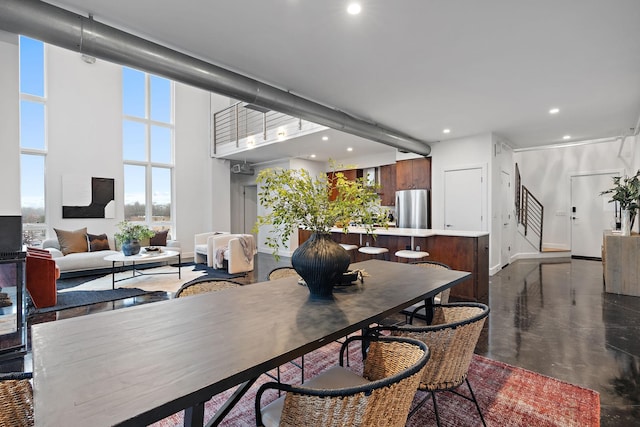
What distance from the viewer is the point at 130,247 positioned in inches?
211

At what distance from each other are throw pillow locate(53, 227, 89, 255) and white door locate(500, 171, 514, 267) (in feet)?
27.8

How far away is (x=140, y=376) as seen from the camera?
93 centimetres

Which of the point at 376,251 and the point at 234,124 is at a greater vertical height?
the point at 234,124

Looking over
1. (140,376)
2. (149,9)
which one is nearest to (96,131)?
(149,9)

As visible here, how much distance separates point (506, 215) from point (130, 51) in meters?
7.06

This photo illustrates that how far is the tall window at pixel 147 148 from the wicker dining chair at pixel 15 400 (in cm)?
725

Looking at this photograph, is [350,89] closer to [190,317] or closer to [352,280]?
[352,280]

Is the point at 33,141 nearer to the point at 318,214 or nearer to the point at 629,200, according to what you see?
the point at 318,214

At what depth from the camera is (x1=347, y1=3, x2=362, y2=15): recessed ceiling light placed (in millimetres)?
2244

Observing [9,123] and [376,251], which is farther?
[376,251]

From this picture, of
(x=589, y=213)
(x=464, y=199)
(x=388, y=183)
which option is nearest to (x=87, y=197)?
(x=388, y=183)

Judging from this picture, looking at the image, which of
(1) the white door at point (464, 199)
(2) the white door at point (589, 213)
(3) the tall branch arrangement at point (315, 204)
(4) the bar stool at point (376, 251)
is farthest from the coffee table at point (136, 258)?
(2) the white door at point (589, 213)

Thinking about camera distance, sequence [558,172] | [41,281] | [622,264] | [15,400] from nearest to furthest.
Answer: [15,400] → [41,281] → [622,264] → [558,172]

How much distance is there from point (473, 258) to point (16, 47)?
5.59m
